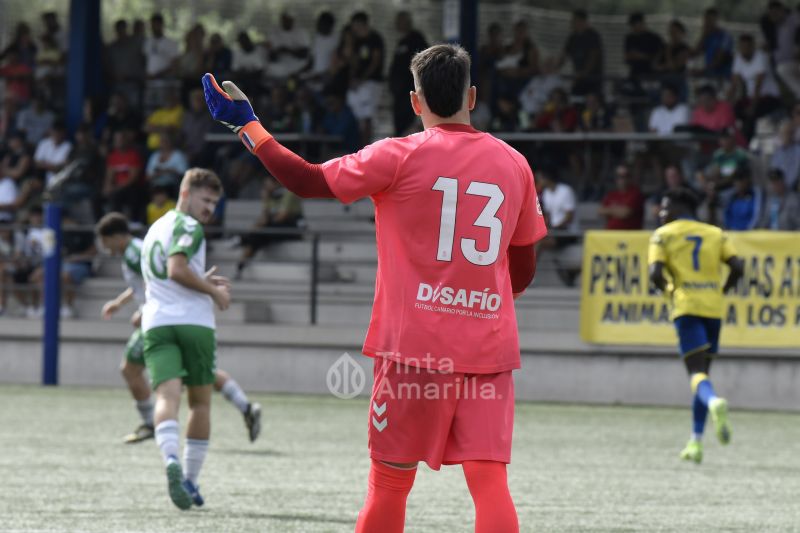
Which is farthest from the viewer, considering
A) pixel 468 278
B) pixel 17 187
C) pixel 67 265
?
pixel 17 187

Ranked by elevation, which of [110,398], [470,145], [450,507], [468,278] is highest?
[470,145]

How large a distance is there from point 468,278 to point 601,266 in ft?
38.8

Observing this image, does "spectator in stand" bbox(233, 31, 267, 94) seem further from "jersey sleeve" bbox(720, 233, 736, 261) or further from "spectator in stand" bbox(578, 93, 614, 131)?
"jersey sleeve" bbox(720, 233, 736, 261)

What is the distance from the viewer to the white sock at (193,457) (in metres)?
7.80

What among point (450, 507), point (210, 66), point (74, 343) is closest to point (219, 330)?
point (74, 343)

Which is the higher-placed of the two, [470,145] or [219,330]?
[470,145]

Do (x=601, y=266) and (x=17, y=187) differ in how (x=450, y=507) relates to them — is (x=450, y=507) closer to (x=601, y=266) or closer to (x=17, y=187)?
(x=601, y=266)

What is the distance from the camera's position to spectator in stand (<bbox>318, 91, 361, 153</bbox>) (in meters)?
19.8

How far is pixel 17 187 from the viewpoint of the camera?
66.4 feet

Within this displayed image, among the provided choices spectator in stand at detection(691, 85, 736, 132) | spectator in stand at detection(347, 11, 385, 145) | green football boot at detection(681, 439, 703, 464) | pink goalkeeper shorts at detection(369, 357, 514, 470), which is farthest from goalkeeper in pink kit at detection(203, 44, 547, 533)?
spectator in stand at detection(347, 11, 385, 145)

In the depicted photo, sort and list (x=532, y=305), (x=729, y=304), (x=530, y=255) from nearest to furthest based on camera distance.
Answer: (x=530, y=255), (x=729, y=304), (x=532, y=305)

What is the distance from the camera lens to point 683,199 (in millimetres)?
11102

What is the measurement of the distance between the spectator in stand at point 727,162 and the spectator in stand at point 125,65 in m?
9.04

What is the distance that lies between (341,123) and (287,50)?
228 centimetres
